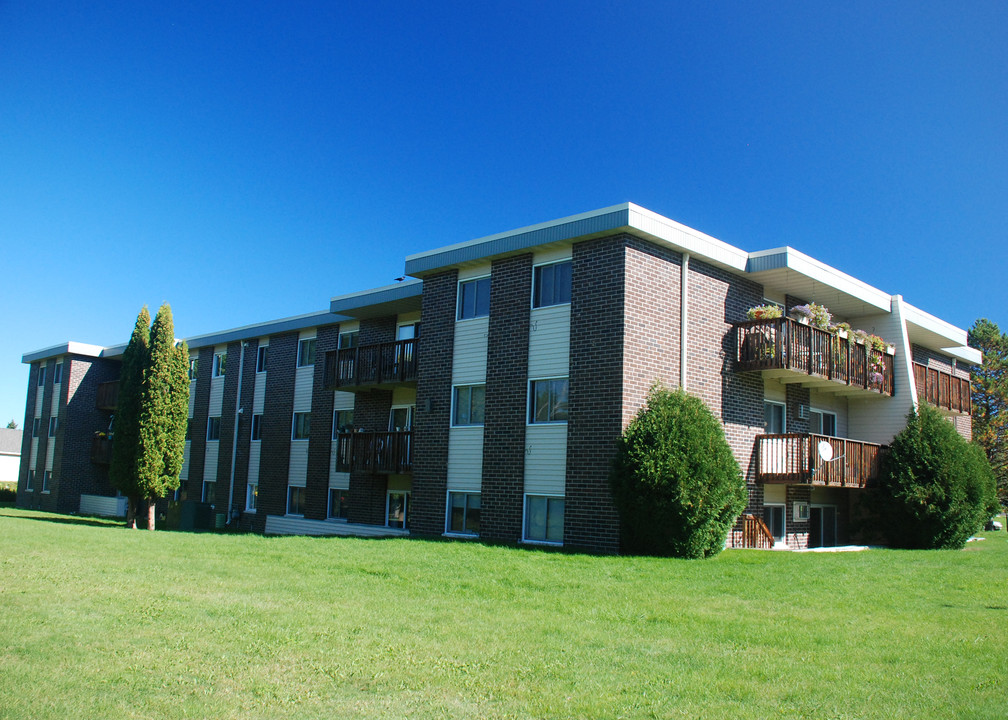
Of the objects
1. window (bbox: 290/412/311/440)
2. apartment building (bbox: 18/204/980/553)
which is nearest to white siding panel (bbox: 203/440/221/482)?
window (bbox: 290/412/311/440)

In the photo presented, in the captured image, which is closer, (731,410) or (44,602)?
(44,602)

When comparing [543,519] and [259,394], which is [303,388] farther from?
[543,519]

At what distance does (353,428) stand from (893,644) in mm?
18790

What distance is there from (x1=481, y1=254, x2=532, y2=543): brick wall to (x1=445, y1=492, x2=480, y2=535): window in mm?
418

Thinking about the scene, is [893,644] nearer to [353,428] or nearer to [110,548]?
[110,548]

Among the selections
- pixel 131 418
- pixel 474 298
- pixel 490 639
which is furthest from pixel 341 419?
pixel 490 639

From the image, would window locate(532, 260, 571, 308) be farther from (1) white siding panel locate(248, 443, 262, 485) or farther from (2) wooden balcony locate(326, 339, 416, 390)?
(1) white siding panel locate(248, 443, 262, 485)

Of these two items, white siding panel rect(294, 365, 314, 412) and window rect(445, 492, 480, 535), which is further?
white siding panel rect(294, 365, 314, 412)

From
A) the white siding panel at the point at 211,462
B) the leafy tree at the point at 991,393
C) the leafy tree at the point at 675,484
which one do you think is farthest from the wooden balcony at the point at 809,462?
the leafy tree at the point at 991,393

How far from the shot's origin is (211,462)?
104 ft

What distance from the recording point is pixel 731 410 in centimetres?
1878

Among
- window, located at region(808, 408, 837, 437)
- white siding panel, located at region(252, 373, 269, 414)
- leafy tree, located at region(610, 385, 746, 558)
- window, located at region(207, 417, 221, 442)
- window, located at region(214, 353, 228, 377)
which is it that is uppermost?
window, located at region(214, 353, 228, 377)

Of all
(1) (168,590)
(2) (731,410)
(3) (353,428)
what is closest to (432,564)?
(1) (168,590)

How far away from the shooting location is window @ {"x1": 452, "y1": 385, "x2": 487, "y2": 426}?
19.3m
